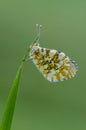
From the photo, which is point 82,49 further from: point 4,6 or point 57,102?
point 4,6

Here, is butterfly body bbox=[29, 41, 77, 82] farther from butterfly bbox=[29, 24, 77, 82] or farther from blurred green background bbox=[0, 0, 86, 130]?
blurred green background bbox=[0, 0, 86, 130]

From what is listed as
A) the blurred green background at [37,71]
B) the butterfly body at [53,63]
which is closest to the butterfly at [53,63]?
the butterfly body at [53,63]

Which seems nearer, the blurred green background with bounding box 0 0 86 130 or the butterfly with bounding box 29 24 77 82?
the butterfly with bounding box 29 24 77 82

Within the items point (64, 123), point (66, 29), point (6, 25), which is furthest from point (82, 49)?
point (64, 123)

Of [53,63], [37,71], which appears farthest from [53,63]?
[37,71]

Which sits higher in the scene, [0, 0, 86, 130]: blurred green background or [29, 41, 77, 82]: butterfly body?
[0, 0, 86, 130]: blurred green background

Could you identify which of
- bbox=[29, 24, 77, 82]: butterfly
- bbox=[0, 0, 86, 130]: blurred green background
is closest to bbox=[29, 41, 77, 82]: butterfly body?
bbox=[29, 24, 77, 82]: butterfly

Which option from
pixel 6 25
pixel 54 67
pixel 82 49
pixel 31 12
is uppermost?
pixel 31 12

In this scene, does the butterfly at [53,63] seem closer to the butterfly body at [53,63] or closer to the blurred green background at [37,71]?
the butterfly body at [53,63]
